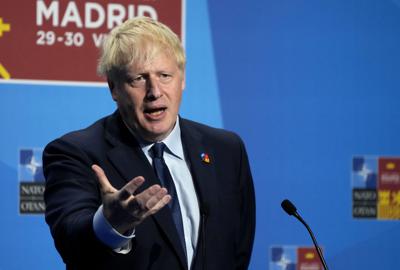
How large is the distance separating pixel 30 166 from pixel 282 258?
1.28m

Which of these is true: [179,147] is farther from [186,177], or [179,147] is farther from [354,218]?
[354,218]

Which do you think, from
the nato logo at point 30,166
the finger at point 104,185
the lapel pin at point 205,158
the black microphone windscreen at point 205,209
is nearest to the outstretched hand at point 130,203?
the finger at point 104,185

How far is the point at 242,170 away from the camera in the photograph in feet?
7.02

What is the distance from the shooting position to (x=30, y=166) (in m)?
3.02

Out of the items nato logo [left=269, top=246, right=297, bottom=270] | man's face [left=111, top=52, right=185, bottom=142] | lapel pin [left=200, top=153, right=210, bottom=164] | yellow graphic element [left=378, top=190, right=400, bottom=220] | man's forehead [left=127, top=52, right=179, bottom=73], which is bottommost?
nato logo [left=269, top=246, right=297, bottom=270]

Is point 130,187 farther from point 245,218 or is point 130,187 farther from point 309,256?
point 309,256

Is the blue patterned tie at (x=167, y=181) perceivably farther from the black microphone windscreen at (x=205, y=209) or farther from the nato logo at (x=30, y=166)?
the nato logo at (x=30, y=166)

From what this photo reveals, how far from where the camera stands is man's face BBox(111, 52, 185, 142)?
1.91 metres

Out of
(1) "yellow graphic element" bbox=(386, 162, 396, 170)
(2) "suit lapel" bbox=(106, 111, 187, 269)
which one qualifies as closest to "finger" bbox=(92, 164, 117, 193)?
(2) "suit lapel" bbox=(106, 111, 187, 269)

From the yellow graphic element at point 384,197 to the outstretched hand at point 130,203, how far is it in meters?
2.12

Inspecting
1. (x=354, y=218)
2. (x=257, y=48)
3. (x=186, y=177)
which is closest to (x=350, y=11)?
(x=257, y=48)

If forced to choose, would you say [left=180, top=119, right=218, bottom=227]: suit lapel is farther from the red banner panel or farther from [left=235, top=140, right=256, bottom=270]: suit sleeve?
the red banner panel

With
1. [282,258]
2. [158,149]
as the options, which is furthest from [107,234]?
[282,258]

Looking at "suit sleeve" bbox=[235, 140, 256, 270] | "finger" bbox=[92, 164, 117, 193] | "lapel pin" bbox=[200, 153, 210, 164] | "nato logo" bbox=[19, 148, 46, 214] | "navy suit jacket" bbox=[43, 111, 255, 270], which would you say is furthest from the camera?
"nato logo" bbox=[19, 148, 46, 214]
